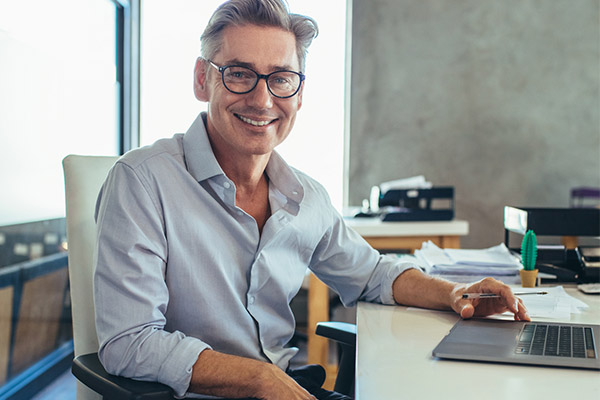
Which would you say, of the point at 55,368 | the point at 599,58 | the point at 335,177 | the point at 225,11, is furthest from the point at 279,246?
the point at 599,58

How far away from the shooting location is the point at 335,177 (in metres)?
3.69

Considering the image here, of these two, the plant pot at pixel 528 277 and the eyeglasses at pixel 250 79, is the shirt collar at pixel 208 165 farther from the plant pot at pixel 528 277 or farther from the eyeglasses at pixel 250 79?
the plant pot at pixel 528 277

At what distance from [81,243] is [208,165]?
306 mm

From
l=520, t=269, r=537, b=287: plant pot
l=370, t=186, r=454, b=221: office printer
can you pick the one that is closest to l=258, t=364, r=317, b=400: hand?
l=520, t=269, r=537, b=287: plant pot

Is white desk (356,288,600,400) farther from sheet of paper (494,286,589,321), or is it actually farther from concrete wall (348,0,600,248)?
concrete wall (348,0,600,248)

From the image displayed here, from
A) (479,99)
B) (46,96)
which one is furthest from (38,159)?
(479,99)

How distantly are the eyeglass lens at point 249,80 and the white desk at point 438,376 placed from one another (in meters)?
0.57

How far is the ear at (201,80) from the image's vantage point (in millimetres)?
1314

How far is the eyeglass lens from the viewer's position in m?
1.24

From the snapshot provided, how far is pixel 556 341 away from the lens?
100 centimetres

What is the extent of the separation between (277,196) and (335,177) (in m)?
2.34

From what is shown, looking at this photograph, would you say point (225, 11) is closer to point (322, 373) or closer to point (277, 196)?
point (277, 196)

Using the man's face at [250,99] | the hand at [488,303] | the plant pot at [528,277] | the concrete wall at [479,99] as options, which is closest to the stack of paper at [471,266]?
the plant pot at [528,277]

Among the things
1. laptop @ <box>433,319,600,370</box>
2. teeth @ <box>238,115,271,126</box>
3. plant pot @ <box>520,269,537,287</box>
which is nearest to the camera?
laptop @ <box>433,319,600,370</box>
